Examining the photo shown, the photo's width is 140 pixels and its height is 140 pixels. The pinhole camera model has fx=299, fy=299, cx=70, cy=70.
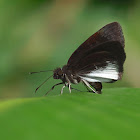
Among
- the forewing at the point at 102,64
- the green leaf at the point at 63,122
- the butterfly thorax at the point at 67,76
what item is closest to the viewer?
the green leaf at the point at 63,122

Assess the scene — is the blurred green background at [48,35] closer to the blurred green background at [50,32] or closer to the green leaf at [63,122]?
the blurred green background at [50,32]

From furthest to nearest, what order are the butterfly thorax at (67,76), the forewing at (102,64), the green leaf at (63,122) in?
the butterfly thorax at (67,76)
the forewing at (102,64)
the green leaf at (63,122)

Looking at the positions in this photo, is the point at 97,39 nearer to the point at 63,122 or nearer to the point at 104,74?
the point at 104,74

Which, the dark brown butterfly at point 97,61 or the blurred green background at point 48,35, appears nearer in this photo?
the dark brown butterfly at point 97,61

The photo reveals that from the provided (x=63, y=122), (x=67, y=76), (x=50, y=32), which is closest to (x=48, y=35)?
(x=50, y=32)

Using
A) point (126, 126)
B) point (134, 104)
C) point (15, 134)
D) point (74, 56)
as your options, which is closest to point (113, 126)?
point (126, 126)

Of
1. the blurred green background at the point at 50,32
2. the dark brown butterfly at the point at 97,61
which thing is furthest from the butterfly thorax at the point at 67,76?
the blurred green background at the point at 50,32

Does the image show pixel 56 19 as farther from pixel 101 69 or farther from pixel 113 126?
pixel 113 126
